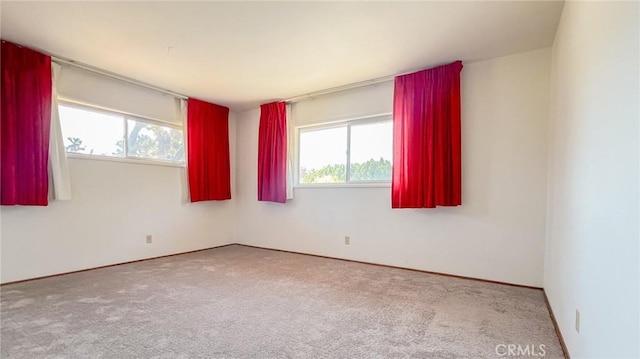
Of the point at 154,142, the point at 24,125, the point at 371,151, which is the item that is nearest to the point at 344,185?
the point at 371,151

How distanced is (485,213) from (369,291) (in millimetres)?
1523

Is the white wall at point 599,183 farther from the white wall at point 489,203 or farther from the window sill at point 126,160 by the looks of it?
the window sill at point 126,160

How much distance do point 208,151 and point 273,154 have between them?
41.6 inches

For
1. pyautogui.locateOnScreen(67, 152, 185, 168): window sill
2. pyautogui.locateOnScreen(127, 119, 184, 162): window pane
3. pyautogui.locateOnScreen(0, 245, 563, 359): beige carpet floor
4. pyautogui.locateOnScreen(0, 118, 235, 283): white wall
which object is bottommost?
pyautogui.locateOnScreen(0, 245, 563, 359): beige carpet floor

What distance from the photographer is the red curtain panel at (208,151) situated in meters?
4.54

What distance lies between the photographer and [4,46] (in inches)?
112

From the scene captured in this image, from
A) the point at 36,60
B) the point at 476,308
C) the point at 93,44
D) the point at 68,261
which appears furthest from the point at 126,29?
the point at 476,308

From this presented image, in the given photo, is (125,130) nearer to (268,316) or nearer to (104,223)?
(104,223)

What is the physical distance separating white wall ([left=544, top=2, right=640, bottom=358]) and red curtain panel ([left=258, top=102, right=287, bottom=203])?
11.1 ft

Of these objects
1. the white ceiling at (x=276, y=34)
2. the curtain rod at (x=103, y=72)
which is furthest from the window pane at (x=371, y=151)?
the curtain rod at (x=103, y=72)

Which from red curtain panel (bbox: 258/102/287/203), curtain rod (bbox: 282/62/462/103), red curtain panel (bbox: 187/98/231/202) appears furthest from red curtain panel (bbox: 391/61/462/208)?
red curtain panel (bbox: 187/98/231/202)

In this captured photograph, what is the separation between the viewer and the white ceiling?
7.59 feet

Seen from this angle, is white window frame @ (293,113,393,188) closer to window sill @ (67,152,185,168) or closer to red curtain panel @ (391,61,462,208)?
red curtain panel @ (391,61,462,208)

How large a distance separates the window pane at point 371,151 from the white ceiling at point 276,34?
27.6 inches
